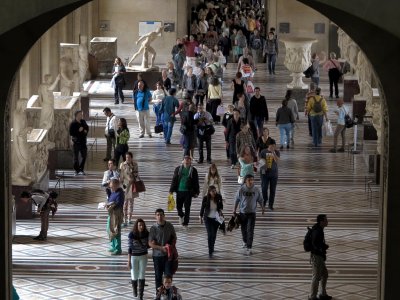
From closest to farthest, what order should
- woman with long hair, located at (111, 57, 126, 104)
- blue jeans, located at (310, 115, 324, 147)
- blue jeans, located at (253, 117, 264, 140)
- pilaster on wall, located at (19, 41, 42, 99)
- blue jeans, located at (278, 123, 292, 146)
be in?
blue jeans, located at (253, 117, 264, 140)
blue jeans, located at (278, 123, 292, 146)
blue jeans, located at (310, 115, 324, 147)
pilaster on wall, located at (19, 41, 42, 99)
woman with long hair, located at (111, 57, 126, 104)

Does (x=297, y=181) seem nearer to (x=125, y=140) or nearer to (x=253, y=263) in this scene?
(x=125, y=140)

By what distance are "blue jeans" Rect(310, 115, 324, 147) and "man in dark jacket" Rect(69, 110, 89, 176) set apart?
17.4 ft

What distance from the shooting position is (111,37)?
1688 inches

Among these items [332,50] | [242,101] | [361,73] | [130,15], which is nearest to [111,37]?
[130,15]

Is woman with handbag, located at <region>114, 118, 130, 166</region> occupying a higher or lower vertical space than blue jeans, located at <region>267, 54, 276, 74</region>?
lower

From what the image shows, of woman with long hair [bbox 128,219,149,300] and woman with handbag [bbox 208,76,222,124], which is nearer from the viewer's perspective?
woman with long hair [bbox 128,219,149,300]

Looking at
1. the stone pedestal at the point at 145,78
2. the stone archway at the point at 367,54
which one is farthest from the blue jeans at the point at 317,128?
the stone archway at the point at 367,54

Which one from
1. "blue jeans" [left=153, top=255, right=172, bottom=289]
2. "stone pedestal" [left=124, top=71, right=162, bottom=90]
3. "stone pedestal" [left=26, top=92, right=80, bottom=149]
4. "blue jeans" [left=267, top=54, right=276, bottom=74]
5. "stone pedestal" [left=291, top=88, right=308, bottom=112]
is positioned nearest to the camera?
"blue jeans" [left=153, top=255, right=172, bottom=289]

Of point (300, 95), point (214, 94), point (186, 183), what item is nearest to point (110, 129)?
point (214, 94)

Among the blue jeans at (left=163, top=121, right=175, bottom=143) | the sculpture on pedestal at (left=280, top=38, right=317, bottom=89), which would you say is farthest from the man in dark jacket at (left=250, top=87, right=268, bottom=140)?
the sculpture on pedestal at (left=280, top=38, right=317, bottom=89)

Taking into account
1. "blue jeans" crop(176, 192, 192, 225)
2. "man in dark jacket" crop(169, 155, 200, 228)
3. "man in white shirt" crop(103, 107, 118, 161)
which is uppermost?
"man in white shirt" crop(103, 107, 118, 161)

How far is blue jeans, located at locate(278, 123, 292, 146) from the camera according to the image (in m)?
26.0

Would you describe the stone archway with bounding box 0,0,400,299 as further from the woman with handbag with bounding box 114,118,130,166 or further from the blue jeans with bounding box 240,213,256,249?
the woman with handbag with bounding box 114,118,130,166

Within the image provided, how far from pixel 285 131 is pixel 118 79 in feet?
24.1
